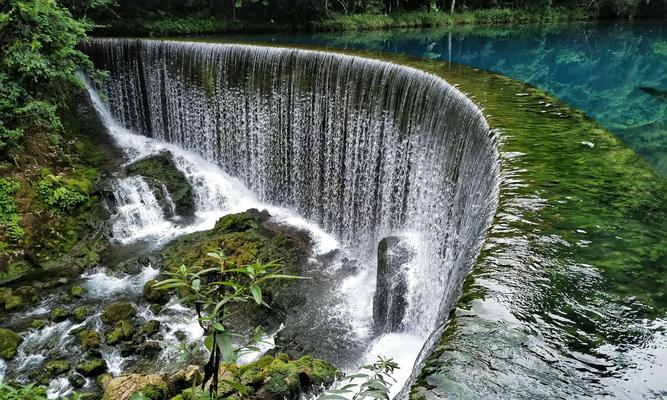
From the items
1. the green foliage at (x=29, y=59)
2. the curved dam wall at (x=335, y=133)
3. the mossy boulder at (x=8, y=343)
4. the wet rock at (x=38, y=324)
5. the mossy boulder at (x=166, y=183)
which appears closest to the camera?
the curved dam wall at (x=335, y=133)

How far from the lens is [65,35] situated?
10.4 meters

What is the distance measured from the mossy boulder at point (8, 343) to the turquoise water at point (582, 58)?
1025 cm

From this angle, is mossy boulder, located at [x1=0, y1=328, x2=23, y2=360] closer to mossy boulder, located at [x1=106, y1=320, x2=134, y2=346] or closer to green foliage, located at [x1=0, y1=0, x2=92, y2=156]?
mossy boulder, located at [x1=106, y1=320, x2=134, y2=346]

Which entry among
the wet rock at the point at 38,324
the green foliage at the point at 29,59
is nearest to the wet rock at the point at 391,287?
the wet rock at the point at 38,324

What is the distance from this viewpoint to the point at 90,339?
7.62 metres

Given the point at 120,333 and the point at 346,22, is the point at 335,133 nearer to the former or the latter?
the point at 120,333

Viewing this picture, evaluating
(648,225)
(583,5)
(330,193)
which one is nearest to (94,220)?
(330,193)

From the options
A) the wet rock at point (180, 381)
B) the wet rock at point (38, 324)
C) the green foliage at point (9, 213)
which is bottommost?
the wet rock at point (38, 324)

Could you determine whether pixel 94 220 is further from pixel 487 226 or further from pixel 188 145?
pixel 487 226

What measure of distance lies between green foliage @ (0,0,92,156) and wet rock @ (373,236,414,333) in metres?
7.96

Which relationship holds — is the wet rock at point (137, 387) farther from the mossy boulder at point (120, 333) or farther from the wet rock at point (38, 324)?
the wet rock at point (38, 324)

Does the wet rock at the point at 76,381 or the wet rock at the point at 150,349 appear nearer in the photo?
the wet rock at the point at 76,381

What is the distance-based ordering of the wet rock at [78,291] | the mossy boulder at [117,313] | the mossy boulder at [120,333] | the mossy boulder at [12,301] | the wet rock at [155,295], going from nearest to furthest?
the mossy boulder at [120,333] → the mossy boulder at [117,313] → the mossy boulder at [12,301] → the wet rock at [155,295] → the wet rock at [78,291]

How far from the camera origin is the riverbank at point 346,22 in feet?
59.8
